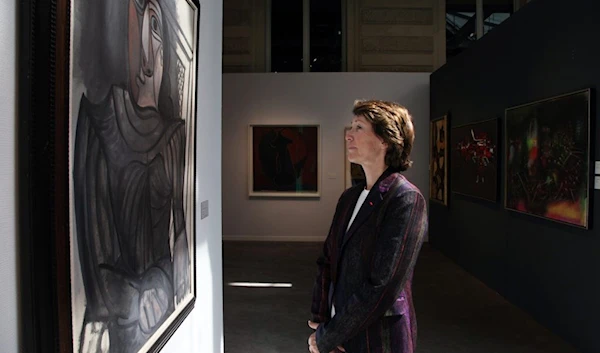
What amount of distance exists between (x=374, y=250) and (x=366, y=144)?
475 millimetres

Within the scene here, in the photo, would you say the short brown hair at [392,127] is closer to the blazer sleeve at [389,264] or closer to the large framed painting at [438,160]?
the blazer sleeve at [389,264]

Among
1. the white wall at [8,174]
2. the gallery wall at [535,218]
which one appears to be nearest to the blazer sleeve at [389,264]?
the white wall at [8,174]

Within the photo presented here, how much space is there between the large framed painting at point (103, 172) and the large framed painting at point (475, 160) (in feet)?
18.3

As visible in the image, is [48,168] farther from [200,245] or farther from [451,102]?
[451,102]

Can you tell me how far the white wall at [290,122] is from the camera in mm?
11164

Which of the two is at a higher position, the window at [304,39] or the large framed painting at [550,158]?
the window at [304,39]

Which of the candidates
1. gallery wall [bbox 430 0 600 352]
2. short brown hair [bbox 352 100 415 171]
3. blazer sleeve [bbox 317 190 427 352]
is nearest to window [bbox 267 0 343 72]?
gallery wall [bbox 430 0 600 352]

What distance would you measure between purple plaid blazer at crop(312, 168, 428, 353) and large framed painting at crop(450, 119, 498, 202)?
5.35 m

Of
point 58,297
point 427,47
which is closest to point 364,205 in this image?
point 58,297

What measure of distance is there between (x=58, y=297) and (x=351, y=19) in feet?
39.8

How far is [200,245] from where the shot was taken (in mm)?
3119

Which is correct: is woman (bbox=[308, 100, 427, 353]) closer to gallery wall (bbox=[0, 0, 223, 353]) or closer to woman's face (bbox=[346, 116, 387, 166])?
woman's face (bbox=[346, 116, 387, 166])

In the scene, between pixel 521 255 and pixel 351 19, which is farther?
pixel 351 19

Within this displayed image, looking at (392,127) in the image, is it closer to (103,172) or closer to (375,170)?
(375,170)
